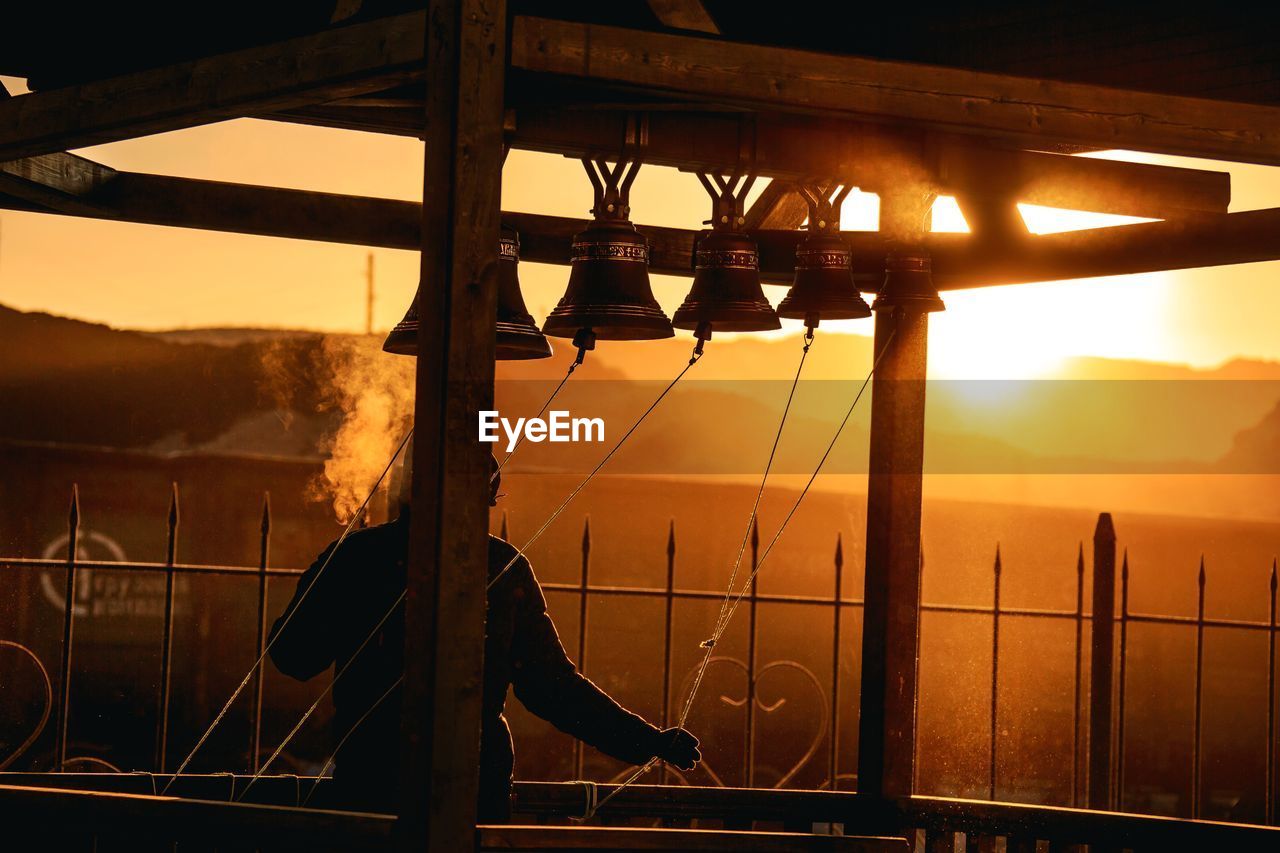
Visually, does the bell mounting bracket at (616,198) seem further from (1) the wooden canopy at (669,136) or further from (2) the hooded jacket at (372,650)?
(2) the hooded jacket at (372,650)

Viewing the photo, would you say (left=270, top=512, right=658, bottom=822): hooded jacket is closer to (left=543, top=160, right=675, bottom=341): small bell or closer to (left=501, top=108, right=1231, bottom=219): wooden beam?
(left=543, top=160, right=675, bottom=341): small bell

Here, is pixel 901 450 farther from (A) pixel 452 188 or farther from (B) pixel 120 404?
(B) pixel 120 404

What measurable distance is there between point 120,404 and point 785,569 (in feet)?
28.3

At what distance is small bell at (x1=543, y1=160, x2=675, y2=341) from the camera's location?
379cm

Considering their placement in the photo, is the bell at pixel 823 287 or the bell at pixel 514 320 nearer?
the bell at pixel 514 320

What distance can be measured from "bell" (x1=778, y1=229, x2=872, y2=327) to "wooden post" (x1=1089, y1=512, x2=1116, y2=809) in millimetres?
3516

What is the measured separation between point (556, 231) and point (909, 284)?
1170 mm

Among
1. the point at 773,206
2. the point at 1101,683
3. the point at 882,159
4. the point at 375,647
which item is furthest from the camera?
the point at 1101,683

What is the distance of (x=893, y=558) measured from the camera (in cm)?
482

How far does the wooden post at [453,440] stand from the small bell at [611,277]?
3.02 feet

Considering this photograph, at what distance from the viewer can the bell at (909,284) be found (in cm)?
436

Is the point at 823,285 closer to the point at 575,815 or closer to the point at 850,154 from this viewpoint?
the point at 850,154

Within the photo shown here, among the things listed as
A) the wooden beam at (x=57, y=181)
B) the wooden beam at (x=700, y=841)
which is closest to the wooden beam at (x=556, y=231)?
the wooden beam at (x=57, y=181)

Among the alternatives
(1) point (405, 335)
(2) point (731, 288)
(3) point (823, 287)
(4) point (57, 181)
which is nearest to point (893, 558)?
(3) point (823, 287)
